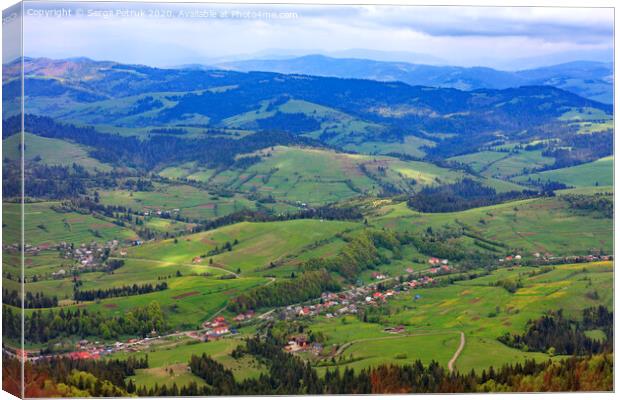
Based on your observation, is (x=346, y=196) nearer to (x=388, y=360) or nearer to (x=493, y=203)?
(x=493, y=203)

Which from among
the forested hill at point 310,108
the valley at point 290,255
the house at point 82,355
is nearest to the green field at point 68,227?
the valley at point 290,255

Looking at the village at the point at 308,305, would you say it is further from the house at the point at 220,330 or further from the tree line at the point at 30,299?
the tree line at the point at 30,299

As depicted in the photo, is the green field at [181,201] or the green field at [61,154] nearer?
the green field at [181,201]

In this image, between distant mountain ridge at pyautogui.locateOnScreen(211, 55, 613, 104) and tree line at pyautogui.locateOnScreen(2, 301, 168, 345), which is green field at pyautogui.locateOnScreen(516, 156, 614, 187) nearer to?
distant mountain ridge at pyautogui.locateOnScreen(211, 55, 613, 104)

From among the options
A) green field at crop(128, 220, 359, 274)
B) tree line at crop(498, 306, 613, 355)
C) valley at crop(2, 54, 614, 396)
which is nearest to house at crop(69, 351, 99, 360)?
valley at crop(2, 54, 614, 396)

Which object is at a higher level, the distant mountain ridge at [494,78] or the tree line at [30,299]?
the distant mountain ridge at [494,78]

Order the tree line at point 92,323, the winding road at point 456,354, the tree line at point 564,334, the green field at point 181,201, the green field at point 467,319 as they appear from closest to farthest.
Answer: the winding road at point 456,354 → the tree line at point 92,323 → the green field at point 467,319 → the tree line at point 564,334 → the green field at point 181,201

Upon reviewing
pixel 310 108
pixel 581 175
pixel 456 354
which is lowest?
pixel 581 175

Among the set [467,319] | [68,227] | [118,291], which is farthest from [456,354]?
[68,227]

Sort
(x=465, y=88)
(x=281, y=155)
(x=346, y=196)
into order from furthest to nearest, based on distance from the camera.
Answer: (x=465, y=88) < (x=281, y=155) < (x=346, y=196)

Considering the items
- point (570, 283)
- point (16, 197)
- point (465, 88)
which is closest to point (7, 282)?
point (16, 197)

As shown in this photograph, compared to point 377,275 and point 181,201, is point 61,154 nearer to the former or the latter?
point 181,201
